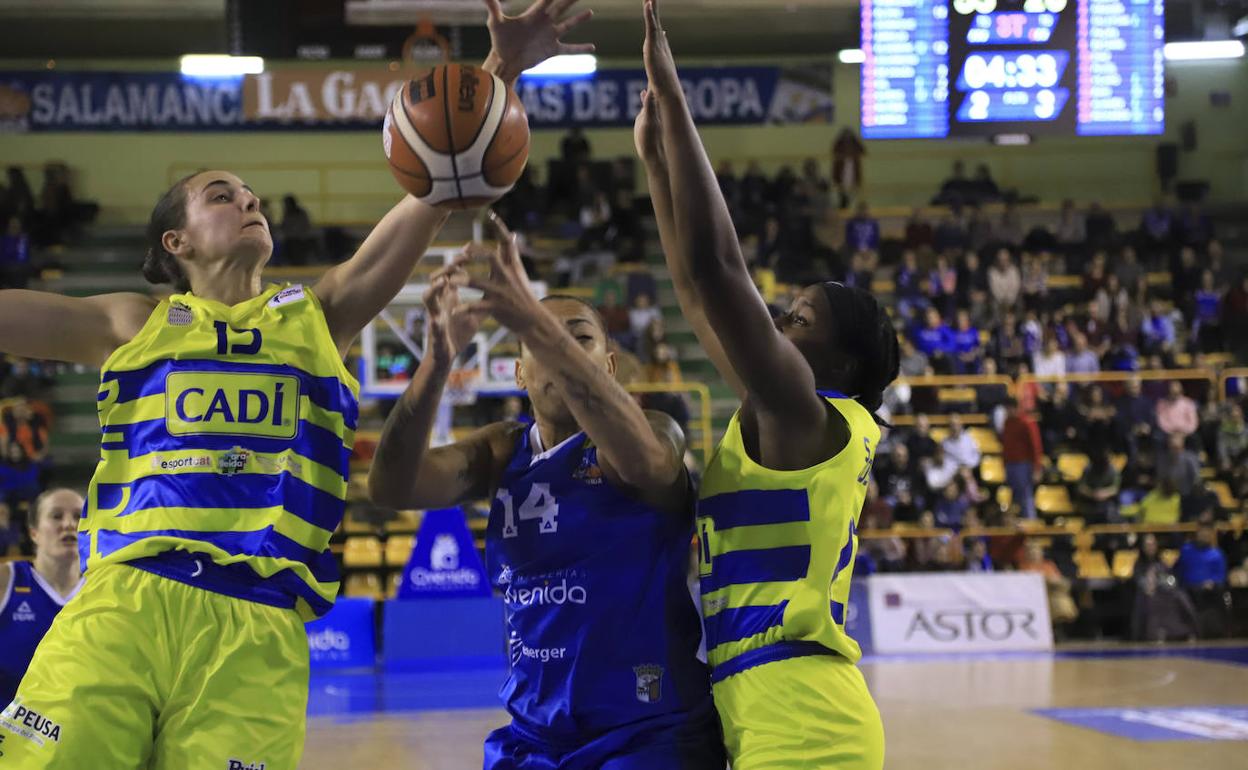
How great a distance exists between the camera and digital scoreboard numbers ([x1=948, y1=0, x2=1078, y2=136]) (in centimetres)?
1036

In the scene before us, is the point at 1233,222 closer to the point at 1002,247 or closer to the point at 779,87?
the point at 1002,247

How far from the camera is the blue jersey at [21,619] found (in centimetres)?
517

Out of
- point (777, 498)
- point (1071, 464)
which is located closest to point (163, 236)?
point (777, 498)

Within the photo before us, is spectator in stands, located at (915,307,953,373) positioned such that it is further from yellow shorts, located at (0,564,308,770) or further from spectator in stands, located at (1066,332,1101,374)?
yellow shorts, located at (0,564,308,770)

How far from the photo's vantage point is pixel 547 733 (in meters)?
3.23

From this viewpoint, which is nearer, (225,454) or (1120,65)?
(225,454)

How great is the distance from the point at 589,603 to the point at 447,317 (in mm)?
807

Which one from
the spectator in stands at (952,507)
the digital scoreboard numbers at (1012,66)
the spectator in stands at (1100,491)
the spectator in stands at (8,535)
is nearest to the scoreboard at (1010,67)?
the digital scoreboard numbers at (1012,66)

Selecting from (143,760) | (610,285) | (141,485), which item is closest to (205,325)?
(141,485)

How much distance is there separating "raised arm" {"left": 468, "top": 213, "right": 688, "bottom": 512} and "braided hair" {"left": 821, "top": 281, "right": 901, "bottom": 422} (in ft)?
1.60

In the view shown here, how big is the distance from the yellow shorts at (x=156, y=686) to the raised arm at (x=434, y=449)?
425 millimetres

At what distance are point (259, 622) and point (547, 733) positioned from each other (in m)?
0.72

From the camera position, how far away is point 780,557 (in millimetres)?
3131

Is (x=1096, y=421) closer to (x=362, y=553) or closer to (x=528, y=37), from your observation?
(x=362, y=553)
